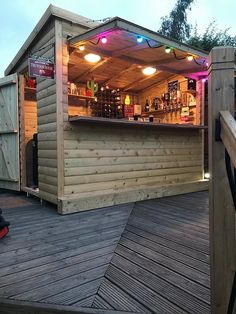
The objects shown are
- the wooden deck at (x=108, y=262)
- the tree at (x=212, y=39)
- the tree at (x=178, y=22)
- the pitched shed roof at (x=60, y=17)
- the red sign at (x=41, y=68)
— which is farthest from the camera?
the tree at (x=178, y=22)

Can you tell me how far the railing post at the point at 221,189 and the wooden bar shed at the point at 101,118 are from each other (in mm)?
2570

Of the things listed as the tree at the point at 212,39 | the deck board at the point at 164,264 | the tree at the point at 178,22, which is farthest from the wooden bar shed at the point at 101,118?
the tree at the point at 178,22

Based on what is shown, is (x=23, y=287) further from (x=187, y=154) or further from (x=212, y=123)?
(x=187, y=154)

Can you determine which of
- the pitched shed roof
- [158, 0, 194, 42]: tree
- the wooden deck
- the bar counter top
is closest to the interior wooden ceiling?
the pitched shed roof

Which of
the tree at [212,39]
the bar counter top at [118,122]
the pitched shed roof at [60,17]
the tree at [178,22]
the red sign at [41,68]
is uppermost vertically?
the tree at [178,22]

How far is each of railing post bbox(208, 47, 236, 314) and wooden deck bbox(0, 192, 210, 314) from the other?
543 millimetres

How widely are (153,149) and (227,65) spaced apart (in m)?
4.04

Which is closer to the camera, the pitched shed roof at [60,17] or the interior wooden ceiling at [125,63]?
the pitched shed roof at [60,17]

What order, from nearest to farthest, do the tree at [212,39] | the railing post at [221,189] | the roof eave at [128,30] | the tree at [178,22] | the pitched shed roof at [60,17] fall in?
the railing post at [221,189] → the roof eave at [128,30] → the pitched shed roof at [60,17] → the tree at [212,39] → the tree at [178,22]

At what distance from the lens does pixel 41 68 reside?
3855 mm

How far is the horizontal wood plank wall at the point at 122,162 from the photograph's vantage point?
163 inches

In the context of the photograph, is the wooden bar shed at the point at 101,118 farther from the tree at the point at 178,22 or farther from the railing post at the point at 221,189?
the tree at the point at 178,22

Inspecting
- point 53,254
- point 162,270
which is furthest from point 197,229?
point 53,254

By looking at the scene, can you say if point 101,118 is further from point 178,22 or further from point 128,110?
point 178,22
